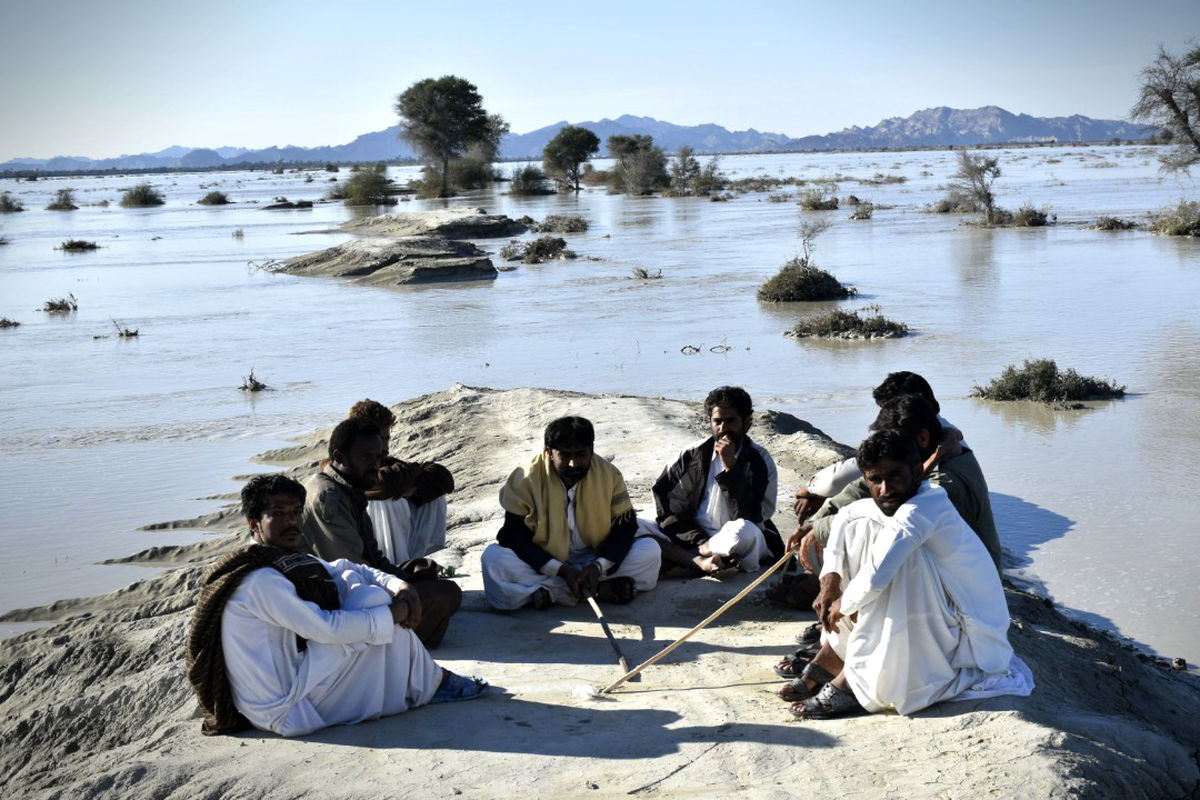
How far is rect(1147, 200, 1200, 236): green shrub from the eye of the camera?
26.4m

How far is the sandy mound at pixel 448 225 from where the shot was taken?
31594 mm

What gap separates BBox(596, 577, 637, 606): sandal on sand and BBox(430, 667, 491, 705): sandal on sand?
1245 millimetres

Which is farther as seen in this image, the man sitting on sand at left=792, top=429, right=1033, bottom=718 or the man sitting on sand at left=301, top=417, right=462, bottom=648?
the man sitting on sand at left=301, top=417, right=462, bottom=648

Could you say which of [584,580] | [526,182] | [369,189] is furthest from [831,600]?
[526,182]

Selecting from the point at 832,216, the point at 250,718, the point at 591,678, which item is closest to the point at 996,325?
the point at 591,678

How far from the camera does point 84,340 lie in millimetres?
17891

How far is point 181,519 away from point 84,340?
1067cm

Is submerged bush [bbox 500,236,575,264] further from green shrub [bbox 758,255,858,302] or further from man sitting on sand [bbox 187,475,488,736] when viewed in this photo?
man sitting on sand [bbox 187,475,488,736]

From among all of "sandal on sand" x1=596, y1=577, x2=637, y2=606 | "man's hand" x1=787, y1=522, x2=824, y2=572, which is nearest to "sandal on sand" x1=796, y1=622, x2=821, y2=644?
"man's hand" x1=787, y1=522, x2=824, y2=572

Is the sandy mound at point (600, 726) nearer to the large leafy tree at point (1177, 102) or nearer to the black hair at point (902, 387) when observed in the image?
the black hair at point (902, 387)

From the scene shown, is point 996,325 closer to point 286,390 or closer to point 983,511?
point 286,390

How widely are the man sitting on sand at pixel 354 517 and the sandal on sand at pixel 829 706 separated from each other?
67.4 inches

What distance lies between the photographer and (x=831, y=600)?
4.24m

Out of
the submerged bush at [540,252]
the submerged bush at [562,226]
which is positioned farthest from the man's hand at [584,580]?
the submerged bush at [562,226]
